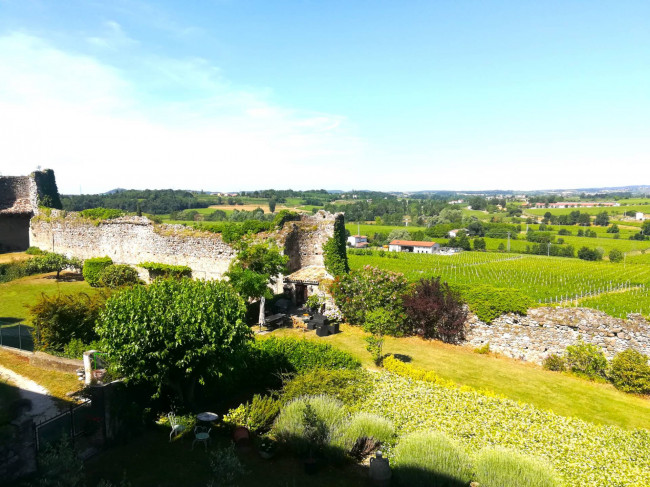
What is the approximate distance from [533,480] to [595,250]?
296 ft

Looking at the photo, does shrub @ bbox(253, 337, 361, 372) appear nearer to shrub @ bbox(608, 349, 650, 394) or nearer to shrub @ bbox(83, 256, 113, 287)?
shrub @ bbox(608, 349, 650, 394)

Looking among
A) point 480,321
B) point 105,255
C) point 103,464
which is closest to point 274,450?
point 103,464

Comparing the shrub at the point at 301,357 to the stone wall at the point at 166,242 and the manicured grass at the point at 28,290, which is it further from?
the manicured grass at the point at 28,290

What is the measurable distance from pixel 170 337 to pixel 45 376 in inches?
205

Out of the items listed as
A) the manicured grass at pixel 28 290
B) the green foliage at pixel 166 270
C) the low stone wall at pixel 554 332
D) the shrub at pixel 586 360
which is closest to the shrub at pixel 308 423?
the low stone wall at pixel 554 332

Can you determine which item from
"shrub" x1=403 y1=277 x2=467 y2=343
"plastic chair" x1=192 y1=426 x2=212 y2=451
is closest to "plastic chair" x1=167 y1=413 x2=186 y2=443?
"plastic chair" x1=192 y1=426 x2=212 y2=451

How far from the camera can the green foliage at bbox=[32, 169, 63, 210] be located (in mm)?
28078

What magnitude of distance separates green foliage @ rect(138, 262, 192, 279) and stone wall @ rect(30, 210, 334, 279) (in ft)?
1.06

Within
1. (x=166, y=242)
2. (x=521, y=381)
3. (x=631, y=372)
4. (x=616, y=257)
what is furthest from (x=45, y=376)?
(x=616, y=257)

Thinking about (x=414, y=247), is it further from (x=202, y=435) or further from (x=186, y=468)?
(x=186, y=468)

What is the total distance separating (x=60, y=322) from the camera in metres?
12.2

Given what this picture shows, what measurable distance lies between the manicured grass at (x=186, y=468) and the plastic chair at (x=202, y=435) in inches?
5.1

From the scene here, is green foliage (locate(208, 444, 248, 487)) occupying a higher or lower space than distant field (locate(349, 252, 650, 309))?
higher

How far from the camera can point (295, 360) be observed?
11.7m
